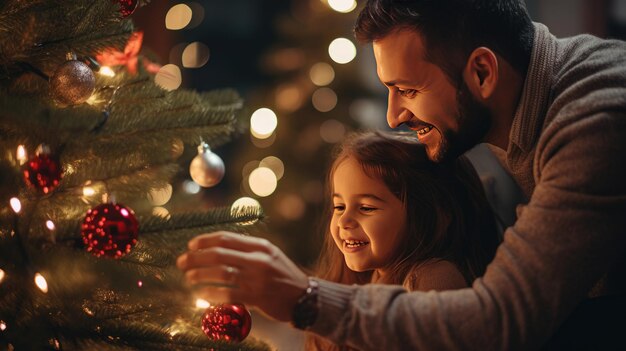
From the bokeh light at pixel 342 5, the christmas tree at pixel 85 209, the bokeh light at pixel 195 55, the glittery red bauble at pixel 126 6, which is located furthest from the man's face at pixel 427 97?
the bokeh light at pixel 195 55

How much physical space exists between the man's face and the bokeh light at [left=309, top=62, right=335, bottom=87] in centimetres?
238

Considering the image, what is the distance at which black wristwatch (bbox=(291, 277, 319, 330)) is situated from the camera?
926mm

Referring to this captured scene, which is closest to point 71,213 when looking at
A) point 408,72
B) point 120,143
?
point 120,143

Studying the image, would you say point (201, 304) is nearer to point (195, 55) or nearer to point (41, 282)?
point (41, 282)

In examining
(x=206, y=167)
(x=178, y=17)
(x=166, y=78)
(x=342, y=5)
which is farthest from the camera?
(x=178, y=17)

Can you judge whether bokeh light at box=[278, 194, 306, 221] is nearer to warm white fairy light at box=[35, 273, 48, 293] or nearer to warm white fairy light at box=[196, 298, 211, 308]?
warm white fairy light at box=[196, 298, 211, 308]

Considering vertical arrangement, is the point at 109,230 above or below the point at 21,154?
below

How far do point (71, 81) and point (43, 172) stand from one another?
180 mm

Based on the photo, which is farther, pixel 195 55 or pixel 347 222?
pixel 195 55

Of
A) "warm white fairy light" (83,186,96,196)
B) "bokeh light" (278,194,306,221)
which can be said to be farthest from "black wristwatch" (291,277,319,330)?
"bokeh light" (278,194,306,221)

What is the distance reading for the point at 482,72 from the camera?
1.24 m

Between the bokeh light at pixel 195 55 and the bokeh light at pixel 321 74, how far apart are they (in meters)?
1.24

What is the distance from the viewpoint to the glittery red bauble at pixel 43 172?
2.95ft

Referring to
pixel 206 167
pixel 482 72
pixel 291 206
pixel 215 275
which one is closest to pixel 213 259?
pixel 215 275
